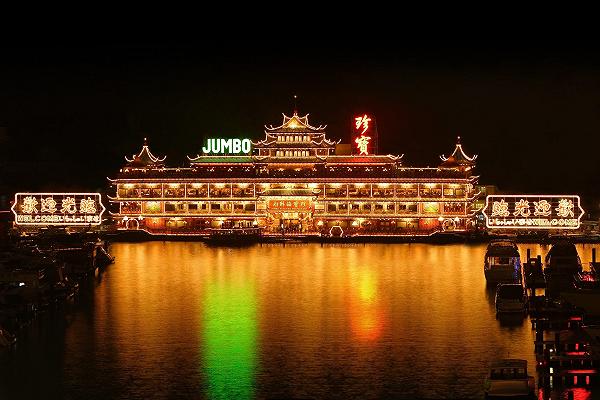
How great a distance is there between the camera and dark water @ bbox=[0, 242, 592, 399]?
25.0 meters

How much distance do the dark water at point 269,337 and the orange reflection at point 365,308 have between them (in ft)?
0.23

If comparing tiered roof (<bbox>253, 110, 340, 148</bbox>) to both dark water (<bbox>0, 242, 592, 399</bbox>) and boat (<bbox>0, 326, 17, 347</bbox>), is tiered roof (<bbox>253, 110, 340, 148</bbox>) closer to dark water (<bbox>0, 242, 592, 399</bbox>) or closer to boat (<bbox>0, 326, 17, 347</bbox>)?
dark water (<bbox>0, 242, 592, 399</bbox>)

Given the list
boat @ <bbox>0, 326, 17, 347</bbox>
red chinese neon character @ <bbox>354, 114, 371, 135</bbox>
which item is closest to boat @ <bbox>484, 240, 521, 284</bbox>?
boat @ <bbox>0, 326, 17, 347</bbox>

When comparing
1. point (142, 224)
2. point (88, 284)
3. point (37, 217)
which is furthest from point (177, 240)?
point (88, 284)

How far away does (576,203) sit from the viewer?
233 feet

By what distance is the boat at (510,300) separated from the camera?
113 ft

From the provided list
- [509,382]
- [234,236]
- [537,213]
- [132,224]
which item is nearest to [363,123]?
[234,236]

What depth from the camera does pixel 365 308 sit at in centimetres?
3744

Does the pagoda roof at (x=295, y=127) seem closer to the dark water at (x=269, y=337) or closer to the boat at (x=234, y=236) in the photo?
the boat at (x=234, y=236)

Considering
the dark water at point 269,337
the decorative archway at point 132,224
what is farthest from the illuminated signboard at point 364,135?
the dark water at point 269,337

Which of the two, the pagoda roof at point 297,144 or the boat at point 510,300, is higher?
the pagoda roof at point 297,144

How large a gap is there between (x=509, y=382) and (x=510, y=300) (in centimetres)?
1244

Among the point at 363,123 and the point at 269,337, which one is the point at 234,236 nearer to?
the point at 363,123

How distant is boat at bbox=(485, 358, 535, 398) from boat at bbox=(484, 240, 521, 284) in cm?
2011
